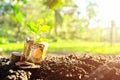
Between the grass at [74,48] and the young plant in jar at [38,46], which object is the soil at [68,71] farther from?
the grass at [74,48]

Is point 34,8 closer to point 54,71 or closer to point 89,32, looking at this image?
A: point 89,32

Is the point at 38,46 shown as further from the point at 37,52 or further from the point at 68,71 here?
the point at 68,71

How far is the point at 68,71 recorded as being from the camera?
2.62m

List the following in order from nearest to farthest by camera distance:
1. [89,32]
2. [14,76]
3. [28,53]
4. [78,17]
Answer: [14,76]
[28,53]
[78,17]
[89,32]

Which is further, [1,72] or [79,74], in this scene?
[1,72]

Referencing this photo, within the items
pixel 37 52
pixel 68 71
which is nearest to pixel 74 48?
pixel 37 52

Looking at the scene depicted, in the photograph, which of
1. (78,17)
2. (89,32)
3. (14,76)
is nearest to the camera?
(14,76)

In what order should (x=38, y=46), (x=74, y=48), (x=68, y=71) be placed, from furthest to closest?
1. (x=74, y=48)
2. (x=38, y=46)
3. (x=68, y=71)

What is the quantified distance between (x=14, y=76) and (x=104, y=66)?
63 centimetres

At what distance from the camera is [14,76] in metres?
2.44

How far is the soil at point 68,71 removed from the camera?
8.08 feet

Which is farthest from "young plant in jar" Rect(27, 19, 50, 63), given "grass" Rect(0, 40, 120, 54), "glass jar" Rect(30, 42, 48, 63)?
"grass" Rect(0, 40, 120, 54)

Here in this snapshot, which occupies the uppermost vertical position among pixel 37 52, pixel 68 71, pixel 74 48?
pixel 37 52

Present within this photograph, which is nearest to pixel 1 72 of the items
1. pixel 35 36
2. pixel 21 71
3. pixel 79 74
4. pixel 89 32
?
pixel 21 71
